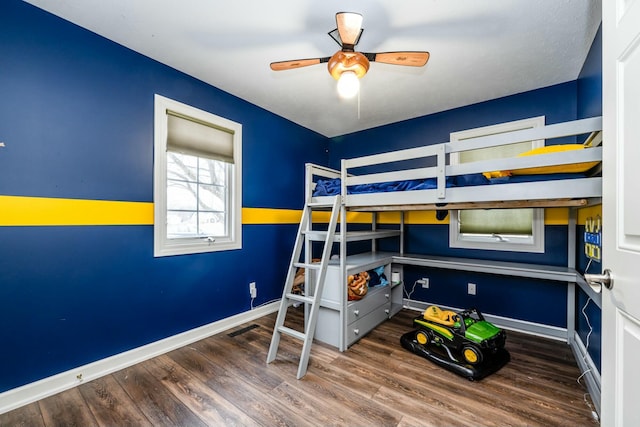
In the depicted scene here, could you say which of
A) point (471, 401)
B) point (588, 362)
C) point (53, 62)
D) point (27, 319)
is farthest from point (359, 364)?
point (53, 62)

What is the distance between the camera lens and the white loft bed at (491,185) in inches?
59.4

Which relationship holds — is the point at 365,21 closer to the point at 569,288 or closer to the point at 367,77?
the point at 367,77

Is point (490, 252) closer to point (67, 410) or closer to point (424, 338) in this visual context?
point (424, 338)

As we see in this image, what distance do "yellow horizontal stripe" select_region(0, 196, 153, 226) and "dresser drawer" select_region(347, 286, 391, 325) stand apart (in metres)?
1.93

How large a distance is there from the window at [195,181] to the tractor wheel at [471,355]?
2316mm

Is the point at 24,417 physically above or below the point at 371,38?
below

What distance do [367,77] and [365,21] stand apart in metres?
0.72

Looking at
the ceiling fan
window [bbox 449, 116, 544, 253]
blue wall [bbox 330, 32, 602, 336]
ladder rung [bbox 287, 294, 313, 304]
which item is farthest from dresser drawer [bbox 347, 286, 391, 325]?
the ceiling fan

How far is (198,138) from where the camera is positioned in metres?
2.58

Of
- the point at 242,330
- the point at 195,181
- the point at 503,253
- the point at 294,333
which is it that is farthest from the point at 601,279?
the point at 195,181

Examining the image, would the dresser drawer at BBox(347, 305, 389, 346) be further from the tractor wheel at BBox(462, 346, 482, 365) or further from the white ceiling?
the white ceiling

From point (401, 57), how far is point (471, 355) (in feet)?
7.22

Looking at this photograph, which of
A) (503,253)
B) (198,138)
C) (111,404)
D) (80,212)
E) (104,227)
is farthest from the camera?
(503,253)

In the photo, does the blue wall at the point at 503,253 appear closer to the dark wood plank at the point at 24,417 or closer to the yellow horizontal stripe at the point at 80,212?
the yellow horizontal stripe at the point at 80,212
